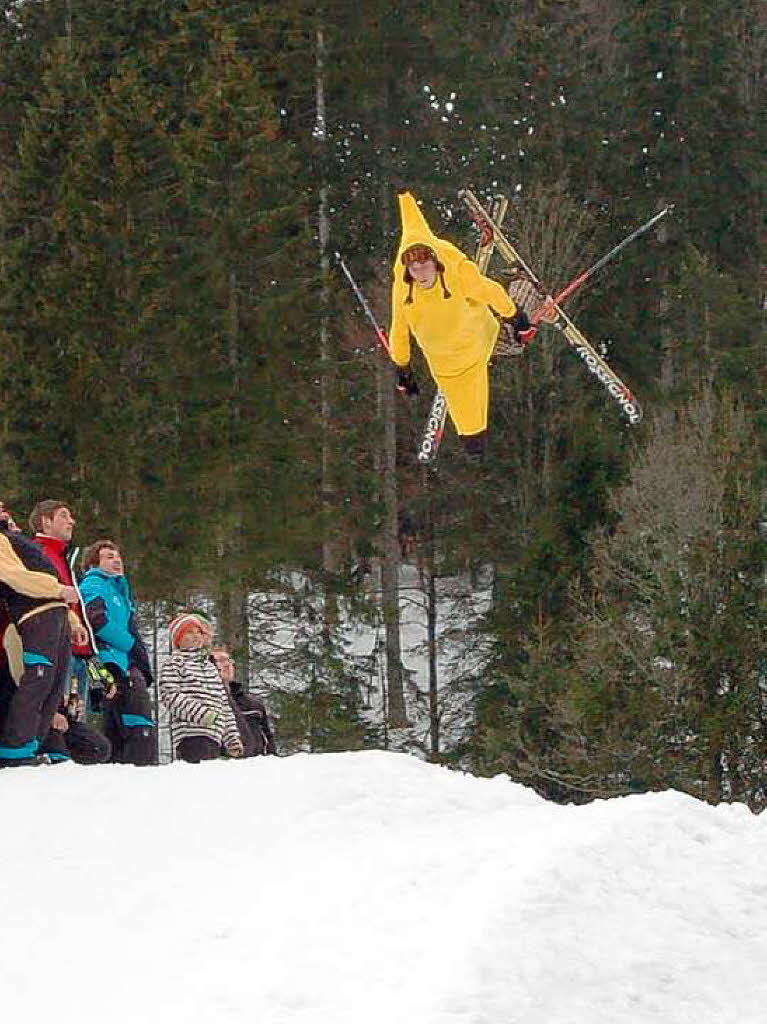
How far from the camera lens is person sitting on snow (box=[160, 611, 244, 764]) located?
26.5 feet

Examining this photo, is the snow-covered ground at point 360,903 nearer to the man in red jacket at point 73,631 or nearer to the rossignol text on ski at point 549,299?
the man in red jacket at point 73,631

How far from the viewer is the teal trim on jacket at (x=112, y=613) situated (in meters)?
8.52

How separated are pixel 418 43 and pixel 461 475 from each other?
7.46 m

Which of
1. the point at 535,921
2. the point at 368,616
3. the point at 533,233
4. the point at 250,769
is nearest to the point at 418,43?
the point at 533,233

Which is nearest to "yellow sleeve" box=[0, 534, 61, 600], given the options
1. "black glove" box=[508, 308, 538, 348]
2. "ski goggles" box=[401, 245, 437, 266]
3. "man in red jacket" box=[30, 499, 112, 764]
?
"man in red jacket" box=[30, 499, 112, 764]

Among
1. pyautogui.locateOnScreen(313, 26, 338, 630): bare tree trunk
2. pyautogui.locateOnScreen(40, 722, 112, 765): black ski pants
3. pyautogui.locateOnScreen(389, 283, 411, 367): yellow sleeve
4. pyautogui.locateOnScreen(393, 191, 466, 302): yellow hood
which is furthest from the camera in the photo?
pyautogui.locateOnScreen(313, 26, 338, 630): bare tree trunk

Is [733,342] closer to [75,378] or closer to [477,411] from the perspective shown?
[75,378]

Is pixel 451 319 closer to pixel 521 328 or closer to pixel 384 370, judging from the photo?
pixel 521 328

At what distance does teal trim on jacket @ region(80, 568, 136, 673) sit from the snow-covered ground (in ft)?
5.39

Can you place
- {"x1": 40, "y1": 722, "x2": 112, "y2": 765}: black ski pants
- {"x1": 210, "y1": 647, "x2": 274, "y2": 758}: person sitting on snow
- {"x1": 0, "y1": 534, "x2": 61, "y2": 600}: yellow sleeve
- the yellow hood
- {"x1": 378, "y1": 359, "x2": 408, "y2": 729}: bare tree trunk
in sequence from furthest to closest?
{"x1": 378, "y1": 359, "x2": 408, "y2": 729}: bare tree trunk < the yellow hood < {"x1": 210, "y1": 647, "x2": 274, "y2": 758}: person sitting on snow < {"x1": 40, "y1": 722, "x2": 112, "y2": 765}: black ski pants < {"x1": 0, "y1": 534, "x2": 61, "y2": 600}: yellow sleeve

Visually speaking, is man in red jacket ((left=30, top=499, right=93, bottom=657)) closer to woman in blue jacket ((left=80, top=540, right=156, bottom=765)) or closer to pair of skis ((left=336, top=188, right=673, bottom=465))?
woman in blue jacket ((left=80, top=540, right=156, bottom=765))

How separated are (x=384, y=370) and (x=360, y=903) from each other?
2278 centimetres

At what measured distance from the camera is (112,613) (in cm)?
855

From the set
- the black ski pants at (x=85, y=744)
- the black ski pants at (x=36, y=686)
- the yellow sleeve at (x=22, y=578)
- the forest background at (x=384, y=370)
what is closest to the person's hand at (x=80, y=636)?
the black ski pants at (x=85, y=744)
